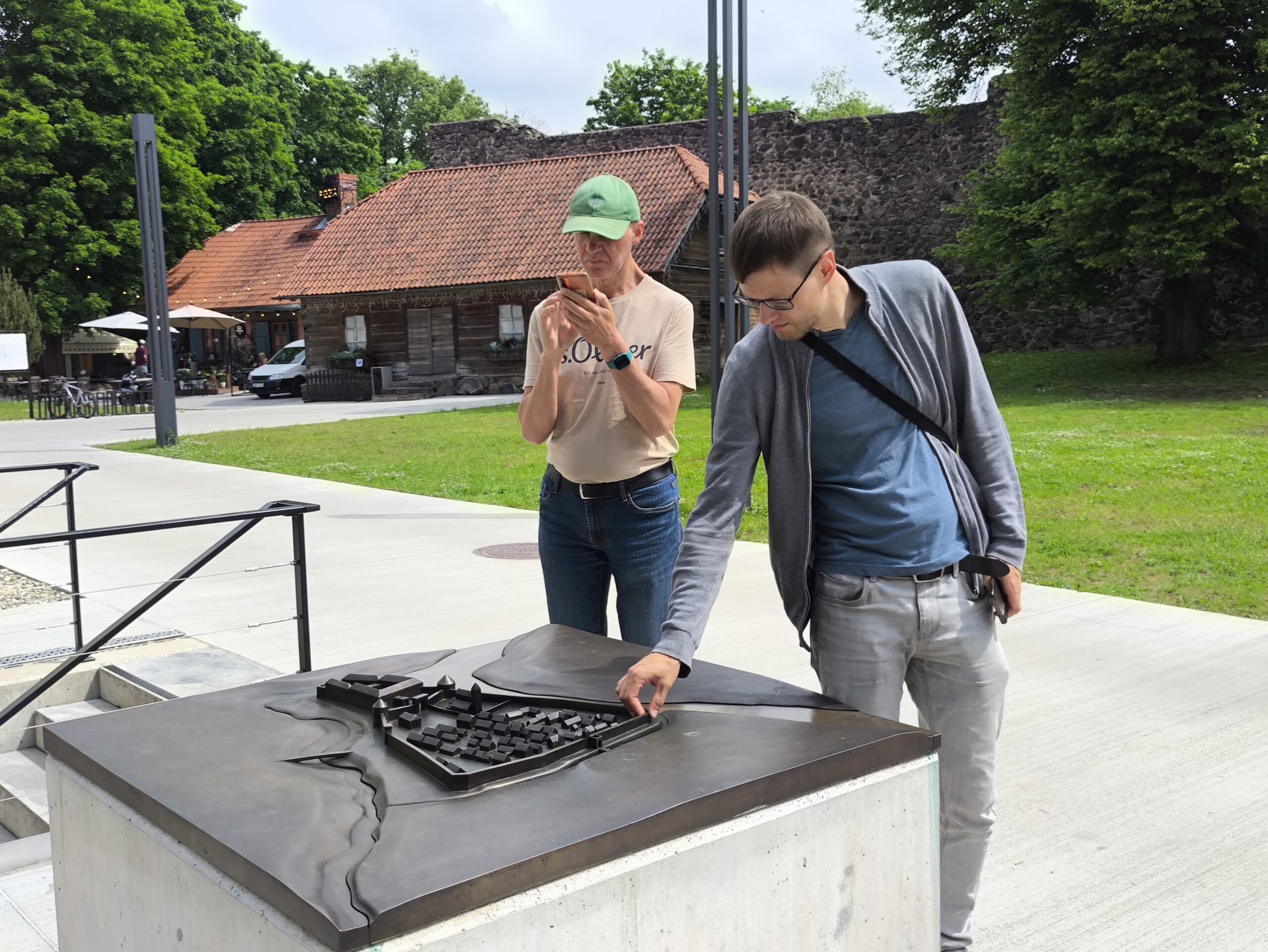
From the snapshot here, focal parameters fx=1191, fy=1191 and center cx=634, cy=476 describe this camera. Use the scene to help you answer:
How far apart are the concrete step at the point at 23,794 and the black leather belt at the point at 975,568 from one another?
333cm

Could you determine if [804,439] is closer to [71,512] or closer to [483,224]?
[71,512]

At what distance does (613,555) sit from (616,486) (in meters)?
0.19

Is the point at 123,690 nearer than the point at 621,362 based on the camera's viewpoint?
No

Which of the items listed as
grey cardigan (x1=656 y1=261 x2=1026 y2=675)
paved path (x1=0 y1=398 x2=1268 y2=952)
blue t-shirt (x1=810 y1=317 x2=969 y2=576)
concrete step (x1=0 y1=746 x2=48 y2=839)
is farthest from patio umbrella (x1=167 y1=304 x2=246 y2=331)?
blue t-shirt (x1=810 y1=317 x2=969 y2=576)

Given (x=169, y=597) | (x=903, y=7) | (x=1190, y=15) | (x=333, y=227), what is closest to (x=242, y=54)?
(x=333, y=227)

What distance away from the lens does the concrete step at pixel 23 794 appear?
446cm

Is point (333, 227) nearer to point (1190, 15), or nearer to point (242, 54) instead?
point (242, 54)

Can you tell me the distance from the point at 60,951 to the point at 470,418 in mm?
18516

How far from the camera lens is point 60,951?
7.82 ft

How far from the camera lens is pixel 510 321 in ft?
97.0

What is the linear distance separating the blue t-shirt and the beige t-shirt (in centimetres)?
81

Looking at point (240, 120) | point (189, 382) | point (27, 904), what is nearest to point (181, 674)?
point (27, 904)

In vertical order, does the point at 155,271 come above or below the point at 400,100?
below

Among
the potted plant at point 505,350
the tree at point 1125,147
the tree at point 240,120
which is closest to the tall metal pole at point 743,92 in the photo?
the tree at point 1125,147
